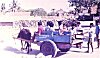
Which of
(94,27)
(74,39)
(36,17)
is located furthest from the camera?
(36,17)

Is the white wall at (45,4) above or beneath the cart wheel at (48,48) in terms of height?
above

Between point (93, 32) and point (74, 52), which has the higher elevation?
point (93, 32)

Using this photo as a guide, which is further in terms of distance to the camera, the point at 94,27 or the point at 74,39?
the point at 94,27

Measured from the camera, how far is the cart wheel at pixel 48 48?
6582mm

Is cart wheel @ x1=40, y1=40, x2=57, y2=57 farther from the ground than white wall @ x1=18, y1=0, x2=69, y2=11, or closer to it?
closer to it

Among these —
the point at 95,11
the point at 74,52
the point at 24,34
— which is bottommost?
the point at 74,52

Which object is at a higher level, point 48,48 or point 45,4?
point 45,4

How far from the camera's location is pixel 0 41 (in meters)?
6.89

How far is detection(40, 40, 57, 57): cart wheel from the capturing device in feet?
21.6

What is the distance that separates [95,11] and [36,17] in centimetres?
173

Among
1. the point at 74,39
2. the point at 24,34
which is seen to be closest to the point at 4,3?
the point at 24,34

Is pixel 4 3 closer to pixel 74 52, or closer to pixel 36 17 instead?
pixel 36 17

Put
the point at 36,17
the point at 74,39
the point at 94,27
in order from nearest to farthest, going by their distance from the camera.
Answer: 1. the point at 74,39
2. the point at 94,27
3. the point at 36,17

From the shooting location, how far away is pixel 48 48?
21.8 feet
